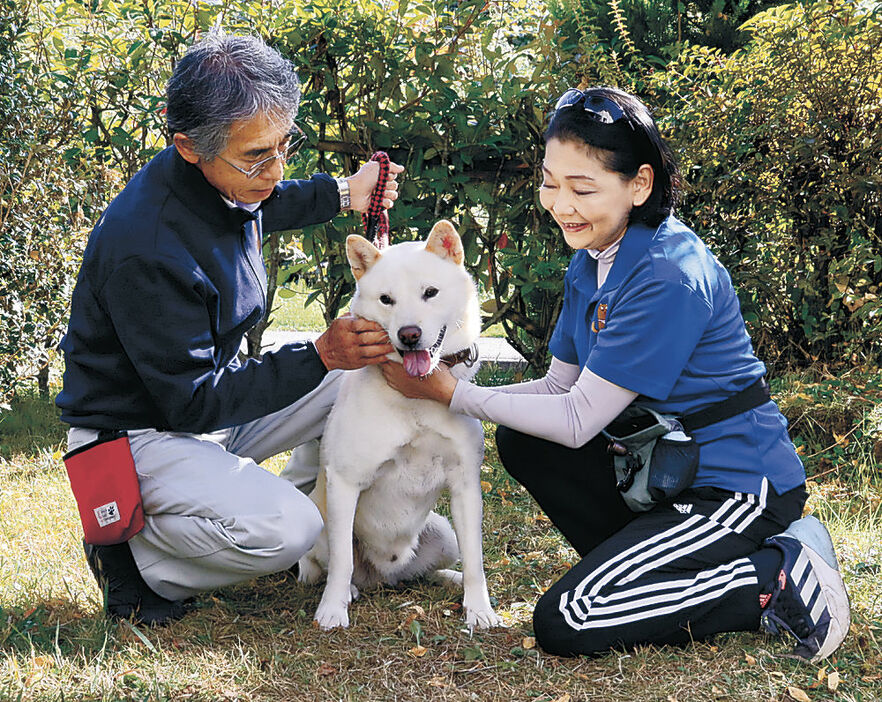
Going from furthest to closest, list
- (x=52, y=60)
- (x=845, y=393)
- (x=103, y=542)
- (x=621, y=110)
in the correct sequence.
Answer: (x=52, y=60) → (x=845, y=393) → (x=103, y=542) → (x=621, y=110)

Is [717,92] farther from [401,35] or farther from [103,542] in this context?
[103,542]

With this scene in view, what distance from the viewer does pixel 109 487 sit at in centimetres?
239

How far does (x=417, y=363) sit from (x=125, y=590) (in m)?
1.07

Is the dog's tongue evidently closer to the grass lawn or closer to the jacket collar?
the jacket collar

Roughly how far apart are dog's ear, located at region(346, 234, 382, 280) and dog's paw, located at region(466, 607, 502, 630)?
3.32 ft

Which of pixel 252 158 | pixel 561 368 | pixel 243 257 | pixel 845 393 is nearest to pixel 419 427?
pixel 561 368

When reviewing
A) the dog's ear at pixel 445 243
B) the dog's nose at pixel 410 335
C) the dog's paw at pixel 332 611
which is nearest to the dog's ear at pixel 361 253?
the dog's ear at pixel 445 243

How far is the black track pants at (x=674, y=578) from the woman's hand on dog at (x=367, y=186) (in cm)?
139

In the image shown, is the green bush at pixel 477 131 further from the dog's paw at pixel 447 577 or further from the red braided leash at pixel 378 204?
the dog's paw at pixel 447 577

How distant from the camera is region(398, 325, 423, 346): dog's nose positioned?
230 cm

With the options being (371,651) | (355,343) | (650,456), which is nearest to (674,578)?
(650,456)

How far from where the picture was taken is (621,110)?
2.29 meters

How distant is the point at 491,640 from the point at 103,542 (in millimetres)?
1098

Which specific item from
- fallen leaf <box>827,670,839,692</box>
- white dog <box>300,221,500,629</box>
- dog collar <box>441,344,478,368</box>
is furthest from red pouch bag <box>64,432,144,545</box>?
fallen leaf <box>827,670,839,692</box>
